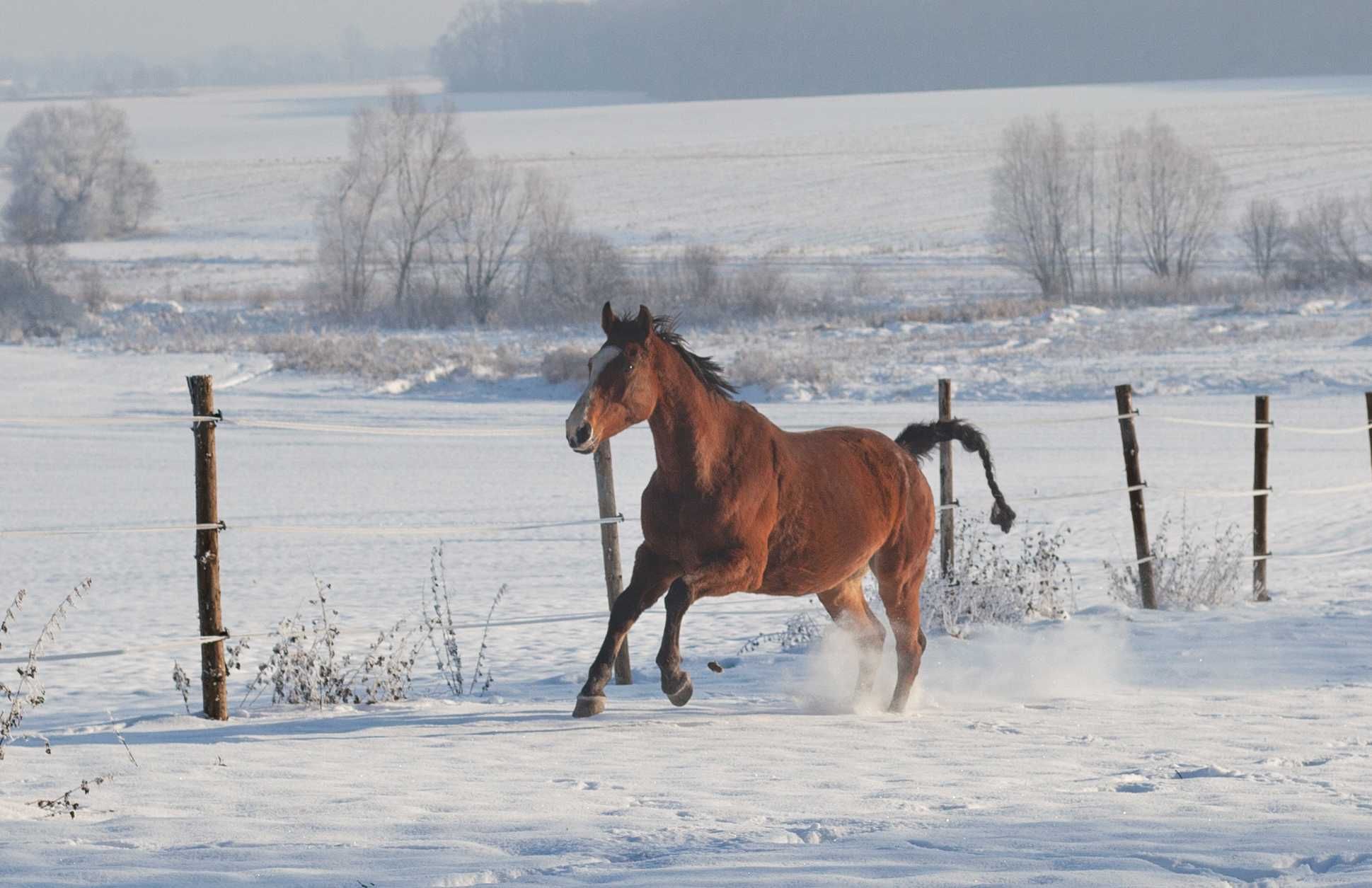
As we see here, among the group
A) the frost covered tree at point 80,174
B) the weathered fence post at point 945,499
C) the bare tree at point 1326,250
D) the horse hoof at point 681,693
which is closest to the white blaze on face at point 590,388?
the horse hoof at point 681,693

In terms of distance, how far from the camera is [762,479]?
6.16 meters

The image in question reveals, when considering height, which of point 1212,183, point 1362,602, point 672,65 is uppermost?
point 672,65

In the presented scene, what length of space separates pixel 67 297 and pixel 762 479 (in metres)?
43.8

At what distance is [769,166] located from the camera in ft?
252

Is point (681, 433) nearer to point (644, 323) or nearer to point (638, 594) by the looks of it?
point (644, 323)

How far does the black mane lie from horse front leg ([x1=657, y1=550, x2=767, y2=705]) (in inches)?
26.2

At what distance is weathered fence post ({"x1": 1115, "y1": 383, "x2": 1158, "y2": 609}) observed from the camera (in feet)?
33.3

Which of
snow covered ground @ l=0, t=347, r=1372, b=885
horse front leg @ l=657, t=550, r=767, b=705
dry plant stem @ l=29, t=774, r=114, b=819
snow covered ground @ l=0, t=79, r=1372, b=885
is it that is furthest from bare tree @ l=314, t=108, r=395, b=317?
dry plant stem @ l=29, t=774, r=114, b=819

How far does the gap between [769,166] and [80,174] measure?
33.1m

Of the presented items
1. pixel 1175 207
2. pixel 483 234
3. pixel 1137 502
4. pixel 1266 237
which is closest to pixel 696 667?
pixel 1137 502

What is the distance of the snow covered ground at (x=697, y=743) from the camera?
13.1ft

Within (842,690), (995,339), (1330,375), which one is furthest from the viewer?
(995,339)

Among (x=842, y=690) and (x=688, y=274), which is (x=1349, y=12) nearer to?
(x=688, y=274)

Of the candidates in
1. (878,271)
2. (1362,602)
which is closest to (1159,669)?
(1362,602)
